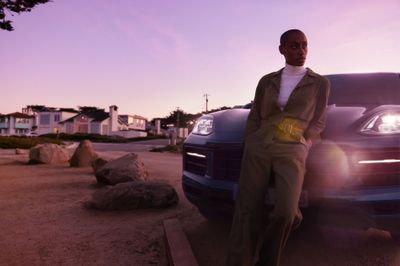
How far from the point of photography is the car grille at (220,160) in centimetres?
288

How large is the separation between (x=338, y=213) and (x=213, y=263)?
1.06 metres

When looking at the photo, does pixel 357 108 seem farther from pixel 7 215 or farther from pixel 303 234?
pixel 7 215

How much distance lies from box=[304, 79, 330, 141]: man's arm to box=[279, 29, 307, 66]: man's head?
215 millimetres

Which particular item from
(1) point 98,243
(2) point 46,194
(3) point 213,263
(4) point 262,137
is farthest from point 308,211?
(2) point 46,194

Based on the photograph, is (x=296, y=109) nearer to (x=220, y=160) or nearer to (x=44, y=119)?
(x=220, y=160)

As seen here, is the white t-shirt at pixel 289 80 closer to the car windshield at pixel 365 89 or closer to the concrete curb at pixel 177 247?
Result: the car windshield at pixel 365 89

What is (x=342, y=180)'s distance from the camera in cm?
249

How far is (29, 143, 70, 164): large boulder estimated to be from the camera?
1256 centimetres

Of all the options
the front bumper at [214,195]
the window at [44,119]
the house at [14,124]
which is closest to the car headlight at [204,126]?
the front bumper at [214,195]

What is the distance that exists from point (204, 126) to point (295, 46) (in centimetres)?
127

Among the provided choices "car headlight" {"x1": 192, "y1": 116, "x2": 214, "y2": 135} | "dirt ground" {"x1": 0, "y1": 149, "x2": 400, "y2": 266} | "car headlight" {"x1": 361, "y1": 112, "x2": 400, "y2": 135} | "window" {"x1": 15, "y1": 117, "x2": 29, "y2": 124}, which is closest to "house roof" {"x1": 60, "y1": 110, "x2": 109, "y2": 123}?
"window" {"x1": 15, "y1": 117, "x2": 29, "y2": 124}

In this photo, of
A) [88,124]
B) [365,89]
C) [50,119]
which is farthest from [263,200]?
[50,119]

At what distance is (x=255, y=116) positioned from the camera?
8.19 feet

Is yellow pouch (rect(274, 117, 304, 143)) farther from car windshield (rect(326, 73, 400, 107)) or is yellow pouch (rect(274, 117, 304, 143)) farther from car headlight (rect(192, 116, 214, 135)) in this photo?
car windshield (rect(326, 73, 400, 107))
